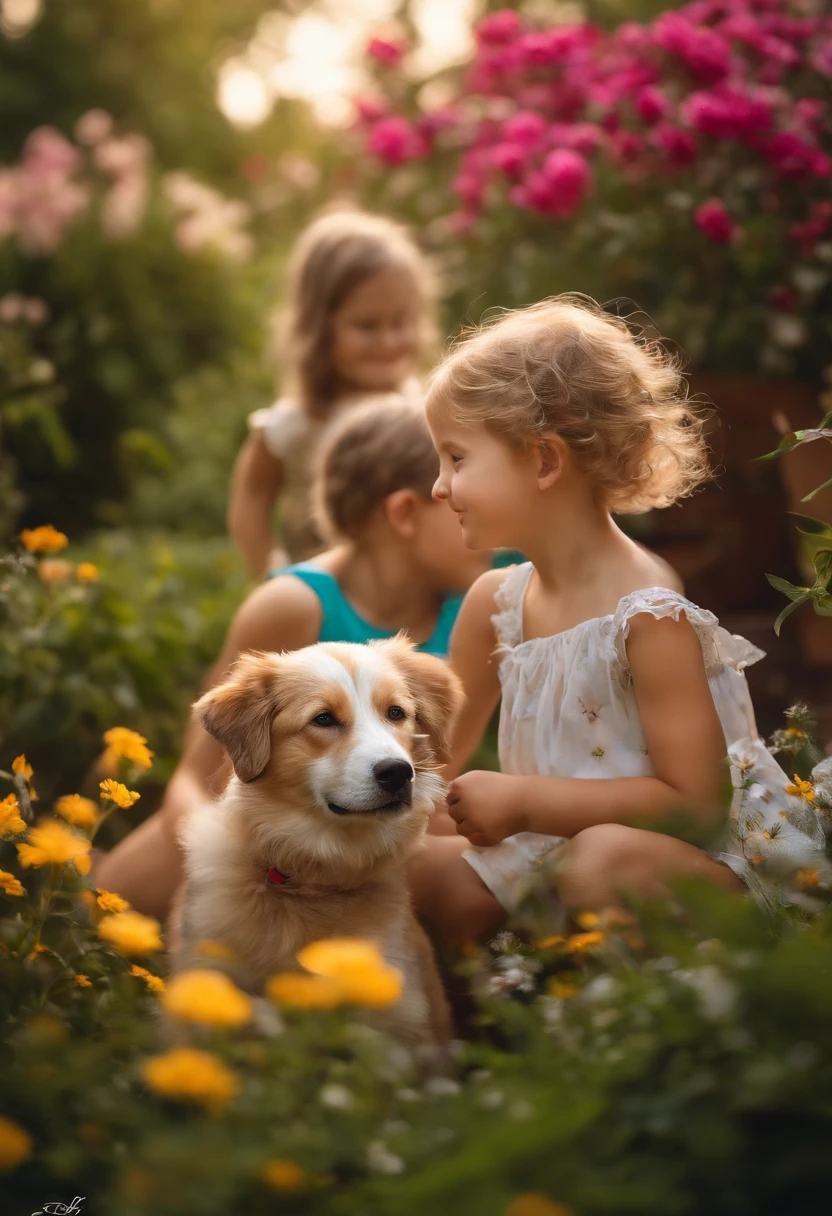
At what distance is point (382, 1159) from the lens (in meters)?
1.08

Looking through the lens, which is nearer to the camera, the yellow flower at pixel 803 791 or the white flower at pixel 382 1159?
the white flower at pixel 382 1159

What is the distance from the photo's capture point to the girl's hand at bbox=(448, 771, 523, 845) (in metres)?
2.21

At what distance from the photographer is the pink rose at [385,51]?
18.4 ft

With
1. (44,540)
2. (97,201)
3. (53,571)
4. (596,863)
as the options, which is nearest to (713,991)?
(596,863)

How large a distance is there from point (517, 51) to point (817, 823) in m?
3.99

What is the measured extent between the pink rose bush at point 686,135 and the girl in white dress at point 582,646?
5.95ft

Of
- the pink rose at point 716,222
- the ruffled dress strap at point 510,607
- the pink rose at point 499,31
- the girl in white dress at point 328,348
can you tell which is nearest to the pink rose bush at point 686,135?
the pink rose at point 716,222

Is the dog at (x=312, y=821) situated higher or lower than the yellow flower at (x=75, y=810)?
lower

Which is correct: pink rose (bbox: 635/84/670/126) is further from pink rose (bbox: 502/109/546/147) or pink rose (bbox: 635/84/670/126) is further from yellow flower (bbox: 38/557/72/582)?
yellow flower (bbox: 38/557/72/582)

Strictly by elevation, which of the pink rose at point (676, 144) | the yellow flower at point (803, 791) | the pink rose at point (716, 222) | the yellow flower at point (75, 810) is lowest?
the yellow flower at point (803, 791)

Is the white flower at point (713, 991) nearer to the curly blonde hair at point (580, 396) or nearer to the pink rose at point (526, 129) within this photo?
the curly blonde hair at point (580, 396)

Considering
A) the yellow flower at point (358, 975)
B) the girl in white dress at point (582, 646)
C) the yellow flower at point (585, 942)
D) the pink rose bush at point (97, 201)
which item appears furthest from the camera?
the pink rose bush at point (97, 201)
